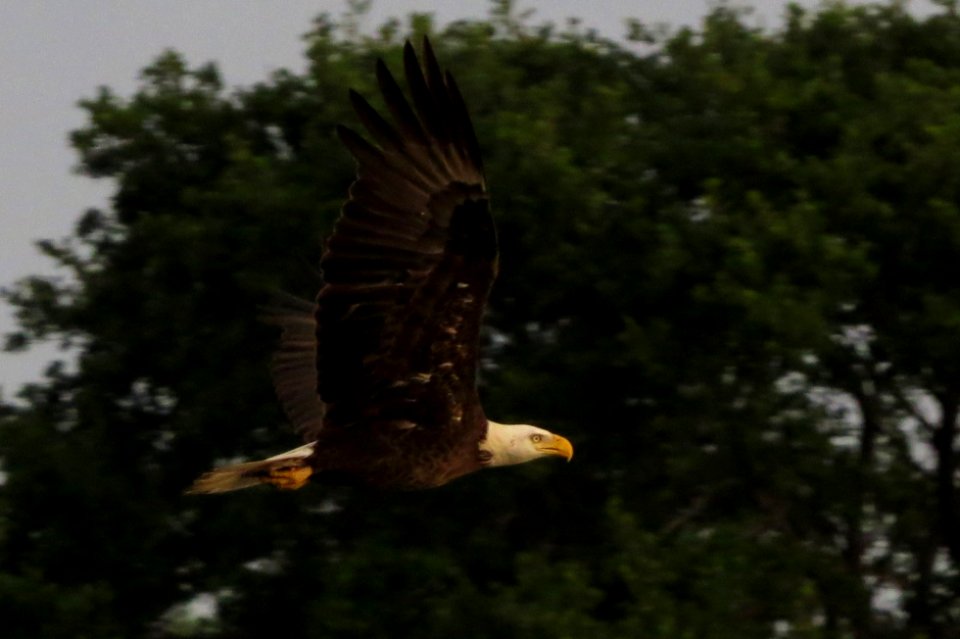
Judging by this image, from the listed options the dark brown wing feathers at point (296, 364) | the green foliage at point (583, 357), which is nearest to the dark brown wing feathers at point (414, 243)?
the dark brown wing feathers at point (296, 364)

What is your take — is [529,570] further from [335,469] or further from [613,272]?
[335,469]

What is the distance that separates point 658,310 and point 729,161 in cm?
126

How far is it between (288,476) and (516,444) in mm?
1053

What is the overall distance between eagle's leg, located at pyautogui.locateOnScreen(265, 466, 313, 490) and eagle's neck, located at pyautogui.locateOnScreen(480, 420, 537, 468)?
78cm

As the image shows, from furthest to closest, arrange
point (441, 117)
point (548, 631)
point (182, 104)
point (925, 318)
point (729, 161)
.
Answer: point (182, 104) < point (729, 161) < point (925, 318) < point (548, 631) < point (441, 117)

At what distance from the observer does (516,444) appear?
35.6 ft

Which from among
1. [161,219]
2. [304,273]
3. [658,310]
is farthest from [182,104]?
[658,310]

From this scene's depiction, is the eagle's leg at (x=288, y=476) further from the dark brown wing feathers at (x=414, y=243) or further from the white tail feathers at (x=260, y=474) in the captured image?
the dark brown wing feathers at (x=414, y=243)

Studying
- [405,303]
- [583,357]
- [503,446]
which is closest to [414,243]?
[405,303]

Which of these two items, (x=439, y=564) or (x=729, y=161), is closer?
(x=439, y=564)

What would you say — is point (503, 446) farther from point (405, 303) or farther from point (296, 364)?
point (296, 364)

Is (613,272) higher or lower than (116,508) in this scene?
higher

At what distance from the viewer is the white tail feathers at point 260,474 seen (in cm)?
1038

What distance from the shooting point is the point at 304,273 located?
16.4 metres
